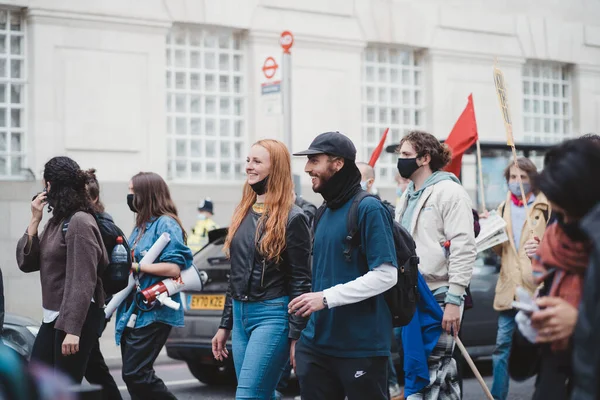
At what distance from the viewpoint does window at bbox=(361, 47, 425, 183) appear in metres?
17.6

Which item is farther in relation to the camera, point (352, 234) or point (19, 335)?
point (19, 335)

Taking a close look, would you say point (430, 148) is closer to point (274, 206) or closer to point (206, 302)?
point (274, 206)

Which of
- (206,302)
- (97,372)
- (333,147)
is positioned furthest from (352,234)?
(206,302)

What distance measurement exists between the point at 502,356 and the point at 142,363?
296cm

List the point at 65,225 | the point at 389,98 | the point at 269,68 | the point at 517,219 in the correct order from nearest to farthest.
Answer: the point at 65,225, the point at 517,219, the point at 269,68, the point at 389,98

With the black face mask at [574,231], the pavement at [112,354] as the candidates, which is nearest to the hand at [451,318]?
the black face mask at [574,231]

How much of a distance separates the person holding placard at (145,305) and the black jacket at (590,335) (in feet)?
12.6

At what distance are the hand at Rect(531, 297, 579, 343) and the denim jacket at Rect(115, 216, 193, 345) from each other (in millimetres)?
3608

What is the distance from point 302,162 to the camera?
16.0 metres

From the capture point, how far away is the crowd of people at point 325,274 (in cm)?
326

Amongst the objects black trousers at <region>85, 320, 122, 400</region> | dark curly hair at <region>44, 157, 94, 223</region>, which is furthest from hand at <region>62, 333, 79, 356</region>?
black trousers at <region>85, 320, 122, 400</region>

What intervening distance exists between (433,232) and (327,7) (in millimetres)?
10968

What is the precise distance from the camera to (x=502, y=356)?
758 centimetres

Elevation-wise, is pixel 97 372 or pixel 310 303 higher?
pixel 310 303
